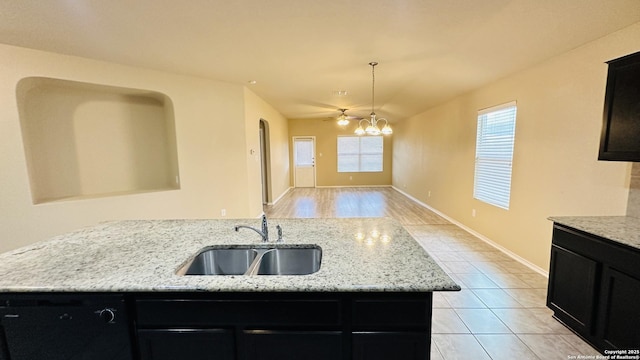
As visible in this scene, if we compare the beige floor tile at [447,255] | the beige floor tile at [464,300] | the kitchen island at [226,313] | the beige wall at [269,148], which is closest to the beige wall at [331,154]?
the beige wall at [269,148]

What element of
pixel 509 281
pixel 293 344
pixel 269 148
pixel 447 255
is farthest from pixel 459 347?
pixel 269 148

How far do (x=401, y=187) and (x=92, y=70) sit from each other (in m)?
7.78

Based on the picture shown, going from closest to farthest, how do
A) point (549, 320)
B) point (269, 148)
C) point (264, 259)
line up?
1. point (264, 259)
2. point (549, 320)
3. point (269, 148)

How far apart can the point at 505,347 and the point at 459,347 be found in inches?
12.9

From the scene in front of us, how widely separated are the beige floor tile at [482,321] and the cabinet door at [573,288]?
0.46 meters

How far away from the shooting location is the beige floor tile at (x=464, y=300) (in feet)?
7.91

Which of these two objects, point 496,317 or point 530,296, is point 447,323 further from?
point 530,296

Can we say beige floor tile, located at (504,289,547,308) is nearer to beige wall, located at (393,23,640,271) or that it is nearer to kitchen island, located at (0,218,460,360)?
beige wall, located at (393,23,640,271)

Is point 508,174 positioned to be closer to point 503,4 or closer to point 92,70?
point 503,4

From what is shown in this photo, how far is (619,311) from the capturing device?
1648 mm

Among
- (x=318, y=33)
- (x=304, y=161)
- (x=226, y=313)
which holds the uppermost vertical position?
(x=318, y=33)

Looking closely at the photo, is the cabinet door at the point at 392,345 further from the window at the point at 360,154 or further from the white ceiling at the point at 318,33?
the window at the point at 360,154

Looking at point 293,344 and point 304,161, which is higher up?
point 304,161

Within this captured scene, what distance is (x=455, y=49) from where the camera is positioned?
2760 mm
